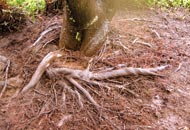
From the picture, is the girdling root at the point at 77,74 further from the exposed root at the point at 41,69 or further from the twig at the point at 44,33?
the twig at the point at 44,33

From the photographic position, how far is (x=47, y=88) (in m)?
4.43

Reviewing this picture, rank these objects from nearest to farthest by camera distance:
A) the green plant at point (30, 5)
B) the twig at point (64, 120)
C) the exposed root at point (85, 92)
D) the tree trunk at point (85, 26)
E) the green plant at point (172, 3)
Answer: the twig at point (64, 120) < the exposed root at point (85, 92) < the tree trunk at point (85, 26) < the green plant at point (30, 5) < the green plant at point (172, 3)

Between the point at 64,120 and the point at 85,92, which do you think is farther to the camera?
the point at 85,92

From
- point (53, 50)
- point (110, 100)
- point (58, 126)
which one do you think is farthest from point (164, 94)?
point (53, 50)

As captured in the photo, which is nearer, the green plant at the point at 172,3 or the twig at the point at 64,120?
the twig at the point at 64,120

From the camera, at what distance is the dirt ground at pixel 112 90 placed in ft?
13.1

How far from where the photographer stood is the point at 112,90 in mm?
4312

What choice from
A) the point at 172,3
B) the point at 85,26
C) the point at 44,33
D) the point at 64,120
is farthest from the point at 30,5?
the point at 64,120

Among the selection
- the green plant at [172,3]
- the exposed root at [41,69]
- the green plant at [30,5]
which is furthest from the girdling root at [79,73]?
the green plant at [172,3]

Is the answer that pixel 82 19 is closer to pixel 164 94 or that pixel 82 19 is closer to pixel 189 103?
pixel 164 94

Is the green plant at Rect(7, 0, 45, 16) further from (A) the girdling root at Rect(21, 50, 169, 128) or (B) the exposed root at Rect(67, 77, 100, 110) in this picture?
(B) the exposed root at Rect(67, 77, 100, 110)

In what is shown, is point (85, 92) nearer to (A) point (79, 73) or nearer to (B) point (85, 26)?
(A) point (79, 73)

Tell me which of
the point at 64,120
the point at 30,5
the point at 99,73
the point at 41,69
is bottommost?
the point at 64,120

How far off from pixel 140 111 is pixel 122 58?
948 millimetres
